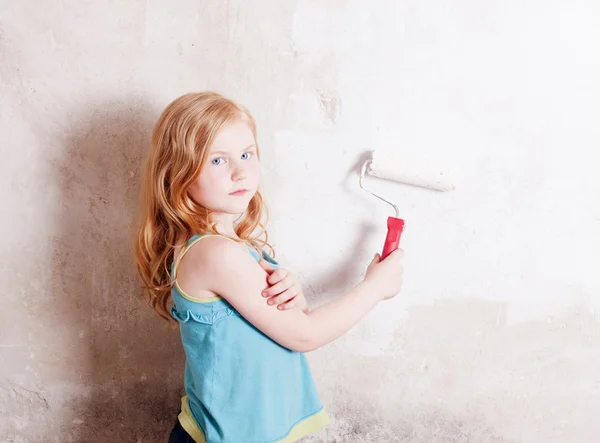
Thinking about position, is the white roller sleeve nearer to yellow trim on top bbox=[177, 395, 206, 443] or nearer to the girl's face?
the girl's face

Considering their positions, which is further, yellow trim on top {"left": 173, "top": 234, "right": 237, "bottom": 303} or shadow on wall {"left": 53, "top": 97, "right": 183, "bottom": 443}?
shadow on wall {"left": 53, "top": 97, "right": 183, "bottom": 443}

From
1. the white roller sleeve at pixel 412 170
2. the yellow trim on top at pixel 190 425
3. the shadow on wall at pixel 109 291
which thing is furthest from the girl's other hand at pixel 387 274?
the shadow on wall at pixel 109 291

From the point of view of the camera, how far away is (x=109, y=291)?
1230 mm

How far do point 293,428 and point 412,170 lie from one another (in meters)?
0.50

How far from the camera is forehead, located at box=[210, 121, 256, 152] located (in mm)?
890

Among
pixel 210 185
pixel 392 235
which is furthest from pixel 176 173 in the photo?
pixel 392 235

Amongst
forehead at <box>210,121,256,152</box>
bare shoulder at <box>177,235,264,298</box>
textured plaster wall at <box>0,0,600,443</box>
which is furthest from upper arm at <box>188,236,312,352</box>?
textured plaster wall at <box>0,0,600,443</box>

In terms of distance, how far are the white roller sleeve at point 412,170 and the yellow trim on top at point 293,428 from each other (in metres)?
0.45

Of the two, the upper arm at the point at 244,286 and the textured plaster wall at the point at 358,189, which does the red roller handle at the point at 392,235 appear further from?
the upper arm at the point at 244,286

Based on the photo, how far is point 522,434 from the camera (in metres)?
1.19

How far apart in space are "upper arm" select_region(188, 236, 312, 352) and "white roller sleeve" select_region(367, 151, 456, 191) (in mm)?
308

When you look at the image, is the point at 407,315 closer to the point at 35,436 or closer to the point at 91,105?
the point at 91,105

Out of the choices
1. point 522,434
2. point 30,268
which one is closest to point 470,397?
point 522,434

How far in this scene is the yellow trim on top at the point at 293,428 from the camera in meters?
0.97
